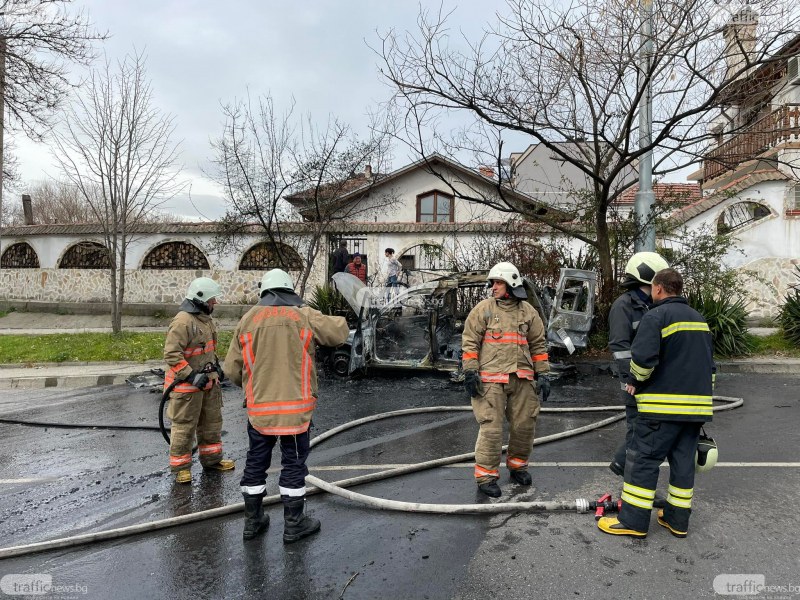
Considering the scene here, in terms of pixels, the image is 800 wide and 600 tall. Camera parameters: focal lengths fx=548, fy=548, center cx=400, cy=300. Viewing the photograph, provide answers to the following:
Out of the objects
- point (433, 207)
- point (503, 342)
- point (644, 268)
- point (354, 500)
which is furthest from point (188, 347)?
point (433, 207)

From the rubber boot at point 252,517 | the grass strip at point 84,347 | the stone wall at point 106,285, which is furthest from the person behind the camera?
the stone wall at point 106,285

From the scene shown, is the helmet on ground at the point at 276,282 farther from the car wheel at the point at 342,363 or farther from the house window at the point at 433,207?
the house window at the point at 433,207

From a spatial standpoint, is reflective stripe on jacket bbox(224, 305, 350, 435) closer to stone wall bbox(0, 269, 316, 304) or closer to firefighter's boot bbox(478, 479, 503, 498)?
firefighter's boot bbox(478, 479, 503, 498)

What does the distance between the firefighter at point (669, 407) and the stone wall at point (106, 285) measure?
1337 cm

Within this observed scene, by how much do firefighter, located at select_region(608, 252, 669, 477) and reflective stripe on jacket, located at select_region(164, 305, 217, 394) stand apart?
132 inches

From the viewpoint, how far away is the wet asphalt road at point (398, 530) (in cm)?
298

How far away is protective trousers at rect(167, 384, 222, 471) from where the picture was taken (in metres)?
4.63

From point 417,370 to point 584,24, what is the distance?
6.34m

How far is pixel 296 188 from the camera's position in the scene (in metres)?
13.1

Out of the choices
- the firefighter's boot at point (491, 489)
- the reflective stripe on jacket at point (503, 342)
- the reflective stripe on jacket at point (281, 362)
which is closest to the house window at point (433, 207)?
the reflective stripe on jacket at point (503, 342)

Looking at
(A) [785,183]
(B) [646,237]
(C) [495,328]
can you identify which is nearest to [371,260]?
(B) [646,237]

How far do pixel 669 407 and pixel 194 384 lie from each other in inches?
141

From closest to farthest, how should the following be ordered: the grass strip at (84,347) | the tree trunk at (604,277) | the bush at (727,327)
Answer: the bush at (727,327) → the tree trunk at (604,277) → the grass strip at (84,347)

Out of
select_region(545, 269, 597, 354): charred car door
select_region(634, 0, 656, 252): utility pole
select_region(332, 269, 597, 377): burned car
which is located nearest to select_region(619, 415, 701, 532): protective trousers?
select_region(545, 269, 597, 354): charred car door
